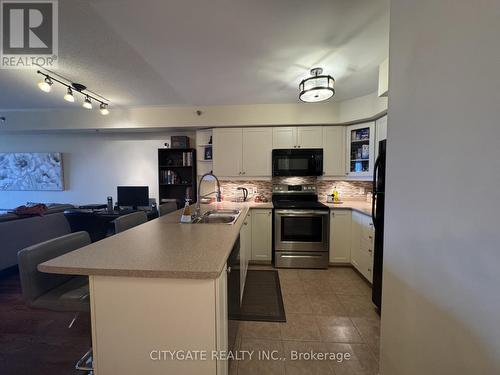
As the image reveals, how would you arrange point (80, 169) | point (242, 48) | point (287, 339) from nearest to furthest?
point (287, 339)
point (242, 48)
point (80, 169)

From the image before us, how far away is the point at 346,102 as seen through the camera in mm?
3162

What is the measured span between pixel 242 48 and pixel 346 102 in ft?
6.84

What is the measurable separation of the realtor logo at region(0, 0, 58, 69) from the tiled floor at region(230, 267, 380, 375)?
3.07 m

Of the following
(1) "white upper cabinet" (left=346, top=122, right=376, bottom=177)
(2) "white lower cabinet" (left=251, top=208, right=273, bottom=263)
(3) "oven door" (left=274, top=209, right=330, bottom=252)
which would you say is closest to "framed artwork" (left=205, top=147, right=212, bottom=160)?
(2) "white lower cabinet" (left=251, top=208, right=273, bottom=263)

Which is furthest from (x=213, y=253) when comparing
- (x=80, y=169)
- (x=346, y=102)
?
(x=80, y=169)

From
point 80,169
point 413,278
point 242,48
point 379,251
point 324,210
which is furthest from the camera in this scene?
point 80,169

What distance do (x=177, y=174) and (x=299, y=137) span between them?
2473 mm

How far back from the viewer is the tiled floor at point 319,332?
1471 millimetres

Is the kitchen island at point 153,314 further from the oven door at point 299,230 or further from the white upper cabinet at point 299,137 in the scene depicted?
the white upper cabinet at point 299,137

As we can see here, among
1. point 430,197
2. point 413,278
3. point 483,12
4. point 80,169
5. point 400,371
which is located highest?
point 483,12

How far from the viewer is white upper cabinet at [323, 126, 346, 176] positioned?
132 inches

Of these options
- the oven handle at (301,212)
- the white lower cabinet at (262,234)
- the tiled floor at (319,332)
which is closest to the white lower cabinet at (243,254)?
the tiled floor at (319,332)

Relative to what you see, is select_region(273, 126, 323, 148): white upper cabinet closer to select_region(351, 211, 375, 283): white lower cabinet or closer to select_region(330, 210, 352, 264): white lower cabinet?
select_region(330, 210, 352, 264): white lower cabinet

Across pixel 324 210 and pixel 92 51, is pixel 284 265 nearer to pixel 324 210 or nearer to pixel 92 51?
pixel 324 210
